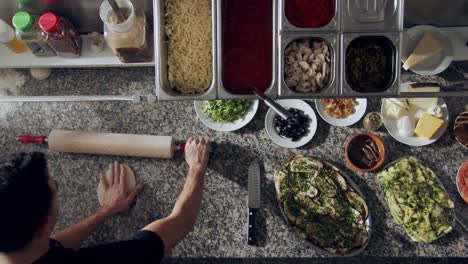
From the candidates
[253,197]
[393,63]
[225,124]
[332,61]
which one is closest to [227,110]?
[225,124]

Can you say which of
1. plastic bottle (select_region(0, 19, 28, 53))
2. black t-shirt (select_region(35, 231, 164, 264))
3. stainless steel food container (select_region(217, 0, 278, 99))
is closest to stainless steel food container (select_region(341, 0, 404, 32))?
stainless steel food container (select_region(217, 0, 278, 99))

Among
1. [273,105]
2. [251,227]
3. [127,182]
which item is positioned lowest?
[251,227]

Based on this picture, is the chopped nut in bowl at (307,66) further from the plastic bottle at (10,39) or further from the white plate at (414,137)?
the plastic bottle at (10,39)

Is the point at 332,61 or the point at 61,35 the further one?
the point at 61,35

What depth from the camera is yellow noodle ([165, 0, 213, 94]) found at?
43.4 inches

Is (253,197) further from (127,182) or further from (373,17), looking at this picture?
(373,17)

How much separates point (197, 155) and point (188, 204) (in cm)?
15

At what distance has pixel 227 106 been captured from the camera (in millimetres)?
1295

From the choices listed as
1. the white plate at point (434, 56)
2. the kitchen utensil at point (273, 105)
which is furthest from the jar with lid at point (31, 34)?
the white plate at point (434, 56)

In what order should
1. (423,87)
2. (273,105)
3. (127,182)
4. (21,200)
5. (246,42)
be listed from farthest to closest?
(127,182) → (423,87) → (246,42) → (273,105) → (21,200)

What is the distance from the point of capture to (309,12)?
1.06m

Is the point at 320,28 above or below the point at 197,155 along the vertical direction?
above

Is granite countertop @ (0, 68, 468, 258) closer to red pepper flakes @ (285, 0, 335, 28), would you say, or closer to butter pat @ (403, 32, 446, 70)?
butter pat @ (403, 32, 446, 70)

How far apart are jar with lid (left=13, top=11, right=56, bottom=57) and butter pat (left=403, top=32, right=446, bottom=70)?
1.04 m
